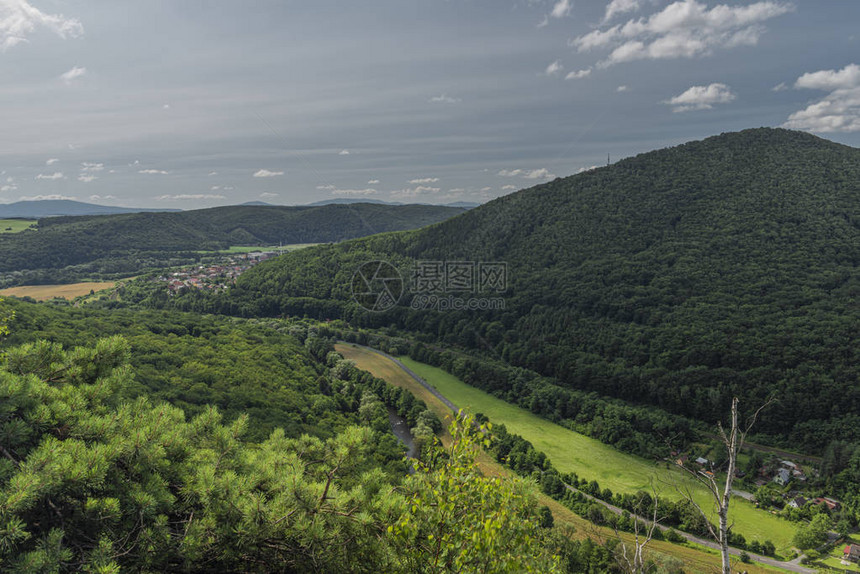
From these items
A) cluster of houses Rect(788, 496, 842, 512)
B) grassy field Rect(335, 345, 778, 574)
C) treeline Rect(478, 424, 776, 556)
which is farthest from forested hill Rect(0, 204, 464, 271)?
cluster of houses Rect(788, 496, 842, 512)

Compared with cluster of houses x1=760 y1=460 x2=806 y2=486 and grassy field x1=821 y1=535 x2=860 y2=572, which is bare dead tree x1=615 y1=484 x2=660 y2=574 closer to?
grassy field x1=821 y1=535 x2=860 y2=572

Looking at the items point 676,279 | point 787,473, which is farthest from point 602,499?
point 676,279

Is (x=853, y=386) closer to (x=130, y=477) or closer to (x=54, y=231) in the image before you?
(x=130, y=477)

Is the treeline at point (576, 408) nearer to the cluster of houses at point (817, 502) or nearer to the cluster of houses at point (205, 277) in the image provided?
the cluster of houses at point (817, 502)

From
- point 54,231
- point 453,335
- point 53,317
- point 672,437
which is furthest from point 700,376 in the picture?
point 54,231

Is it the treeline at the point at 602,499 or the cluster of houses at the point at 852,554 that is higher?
the treeline at the point at 602,499

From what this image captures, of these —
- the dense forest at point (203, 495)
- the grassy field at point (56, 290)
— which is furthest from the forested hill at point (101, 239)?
the dense forest at point (203, 495)
